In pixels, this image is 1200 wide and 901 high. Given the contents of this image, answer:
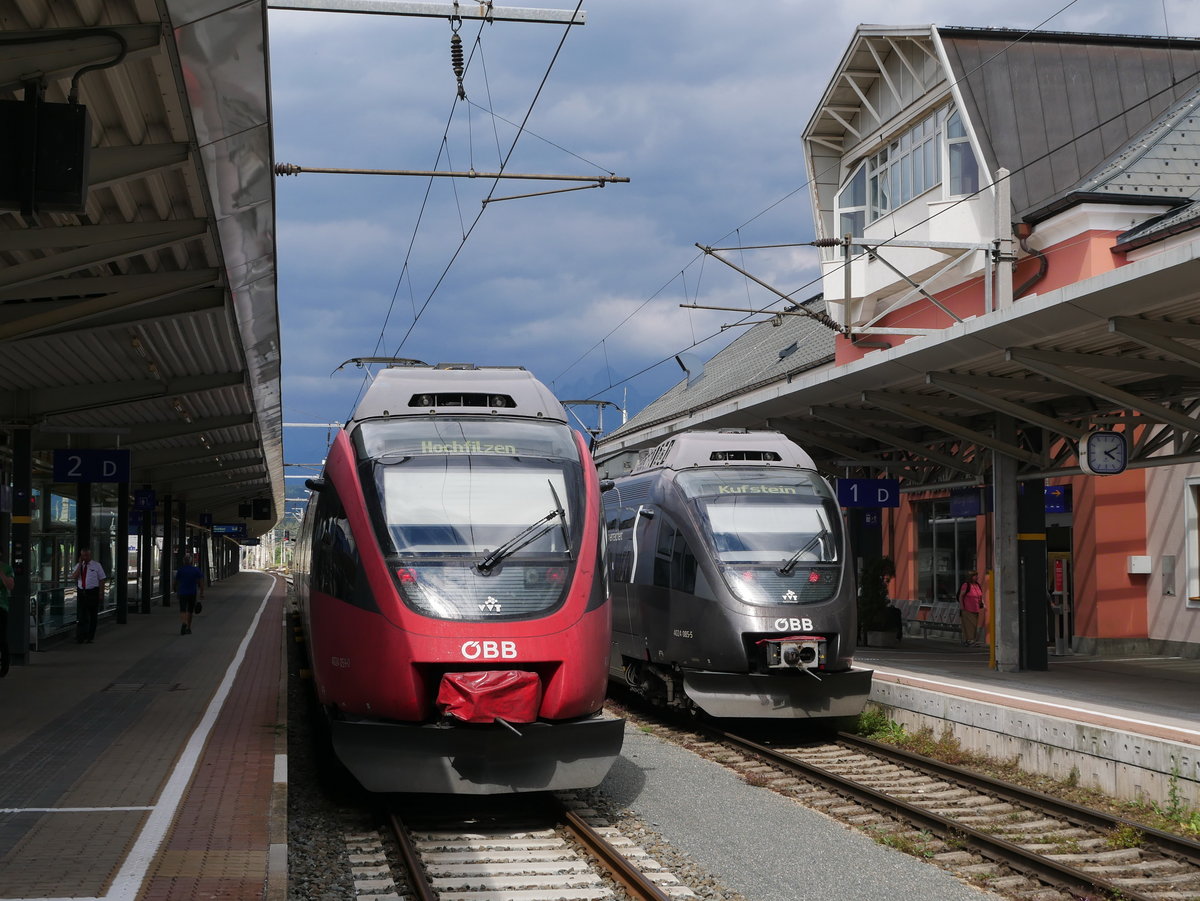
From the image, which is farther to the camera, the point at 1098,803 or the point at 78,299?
the point at 78,299

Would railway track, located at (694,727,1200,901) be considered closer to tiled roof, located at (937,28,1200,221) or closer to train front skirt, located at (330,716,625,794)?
train front skirt, located at (330,716,625,794)

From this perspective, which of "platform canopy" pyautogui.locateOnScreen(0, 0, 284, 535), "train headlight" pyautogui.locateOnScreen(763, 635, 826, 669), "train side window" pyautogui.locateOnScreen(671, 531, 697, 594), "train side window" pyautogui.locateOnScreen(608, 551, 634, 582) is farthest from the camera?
"train side window" pyautogui.locateOnScreen(608, 551, 634, 582)

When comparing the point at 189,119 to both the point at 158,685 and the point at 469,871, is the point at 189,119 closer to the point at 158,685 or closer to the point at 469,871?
the point at 469,871

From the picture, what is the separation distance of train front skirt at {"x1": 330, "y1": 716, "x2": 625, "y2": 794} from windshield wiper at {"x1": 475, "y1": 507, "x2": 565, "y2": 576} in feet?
3.85

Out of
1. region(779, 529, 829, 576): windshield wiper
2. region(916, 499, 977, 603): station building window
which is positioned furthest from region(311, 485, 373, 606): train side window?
region(916, 499, 977, 603): station building window

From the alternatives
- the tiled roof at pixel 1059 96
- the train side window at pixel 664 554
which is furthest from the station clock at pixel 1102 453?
the tiled roof at pixel 1059 96

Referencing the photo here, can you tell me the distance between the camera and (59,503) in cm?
2858

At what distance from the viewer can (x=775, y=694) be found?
13.4m

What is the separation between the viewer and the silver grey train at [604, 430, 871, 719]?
13281mm

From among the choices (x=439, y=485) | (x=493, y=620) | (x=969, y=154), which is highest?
(x=969, y=154)

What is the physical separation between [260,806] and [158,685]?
29.3 feet

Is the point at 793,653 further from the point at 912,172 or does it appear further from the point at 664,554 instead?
the point at 912,172

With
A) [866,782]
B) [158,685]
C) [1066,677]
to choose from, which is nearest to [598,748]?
[866,782]

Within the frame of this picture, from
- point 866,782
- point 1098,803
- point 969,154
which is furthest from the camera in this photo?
point 969,154
